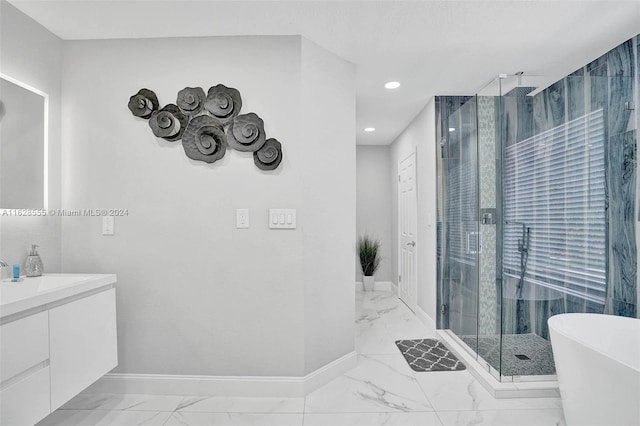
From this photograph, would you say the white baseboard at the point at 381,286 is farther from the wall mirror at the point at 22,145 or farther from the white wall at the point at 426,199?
the wall mirror at the point at 22,145

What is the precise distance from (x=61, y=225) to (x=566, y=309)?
11.1ft

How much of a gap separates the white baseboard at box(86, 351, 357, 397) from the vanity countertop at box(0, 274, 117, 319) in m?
0.71

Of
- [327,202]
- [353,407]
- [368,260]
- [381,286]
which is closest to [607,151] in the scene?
[327,202]

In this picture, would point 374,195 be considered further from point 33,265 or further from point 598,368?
point 33,265

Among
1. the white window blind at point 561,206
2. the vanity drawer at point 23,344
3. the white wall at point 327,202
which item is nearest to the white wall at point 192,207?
the white wall at point 327,202

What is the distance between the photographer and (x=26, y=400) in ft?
5.06

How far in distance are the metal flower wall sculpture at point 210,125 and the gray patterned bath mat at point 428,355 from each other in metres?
1.87

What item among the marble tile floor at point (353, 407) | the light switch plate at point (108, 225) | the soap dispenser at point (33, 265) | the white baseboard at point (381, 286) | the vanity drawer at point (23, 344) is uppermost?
the light switch plate at point (108, 225)

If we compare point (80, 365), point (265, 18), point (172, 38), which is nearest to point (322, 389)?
point (80, 365)

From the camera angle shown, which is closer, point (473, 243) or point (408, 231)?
point (473, 243)

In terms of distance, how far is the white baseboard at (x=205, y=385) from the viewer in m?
2.32

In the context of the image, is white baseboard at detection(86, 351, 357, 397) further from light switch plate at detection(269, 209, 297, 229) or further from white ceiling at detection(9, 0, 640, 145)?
white ceiling at detection(9, 0, 640, 145)

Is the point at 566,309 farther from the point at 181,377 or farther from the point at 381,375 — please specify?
the point at 181,377

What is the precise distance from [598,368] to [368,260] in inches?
146
